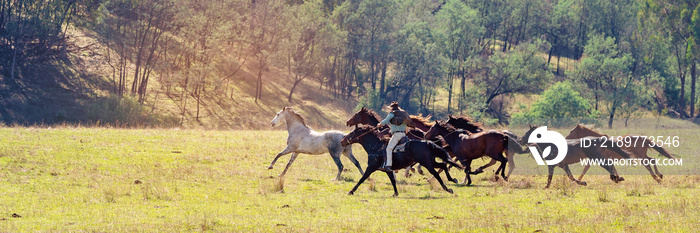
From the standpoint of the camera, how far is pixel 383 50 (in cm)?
7931

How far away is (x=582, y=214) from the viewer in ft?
42.5

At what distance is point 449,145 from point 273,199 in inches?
257

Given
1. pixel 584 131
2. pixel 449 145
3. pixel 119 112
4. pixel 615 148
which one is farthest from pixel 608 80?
pixel 449 145

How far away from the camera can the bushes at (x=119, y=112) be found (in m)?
47.9

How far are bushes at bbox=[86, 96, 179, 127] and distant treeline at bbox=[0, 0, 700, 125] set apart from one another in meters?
3.20

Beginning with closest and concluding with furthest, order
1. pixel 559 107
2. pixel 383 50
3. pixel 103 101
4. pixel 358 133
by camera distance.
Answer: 1. pixel 358 133
2. pixel 103 101
3. pixel 559 107
4. pixel 383 50

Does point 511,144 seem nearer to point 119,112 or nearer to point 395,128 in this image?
point 395,128

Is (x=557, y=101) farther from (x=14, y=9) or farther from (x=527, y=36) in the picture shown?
(x=14, y=9)

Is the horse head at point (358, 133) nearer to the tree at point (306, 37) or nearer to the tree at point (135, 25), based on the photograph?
the tree at point (135, 25)

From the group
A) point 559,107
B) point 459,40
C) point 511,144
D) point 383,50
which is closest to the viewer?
point 511,144

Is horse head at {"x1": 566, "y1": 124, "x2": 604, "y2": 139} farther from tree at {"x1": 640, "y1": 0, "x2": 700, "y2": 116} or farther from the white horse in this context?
tree at {"x1": 640, "y1": 0, "x2": 700, "y2": 116}

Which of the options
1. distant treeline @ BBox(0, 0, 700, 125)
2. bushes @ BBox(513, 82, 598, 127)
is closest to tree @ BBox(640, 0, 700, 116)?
distant treeline @ BBox(0, 0, 700, 125)

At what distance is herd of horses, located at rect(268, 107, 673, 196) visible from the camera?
52.7 feet

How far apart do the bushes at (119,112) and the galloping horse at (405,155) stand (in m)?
34.3
